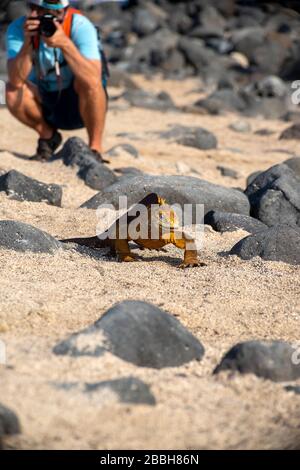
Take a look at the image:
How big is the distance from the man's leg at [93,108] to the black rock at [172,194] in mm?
1318

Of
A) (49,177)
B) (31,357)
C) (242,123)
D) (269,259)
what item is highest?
(31,357)

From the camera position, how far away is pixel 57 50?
6.27 meters

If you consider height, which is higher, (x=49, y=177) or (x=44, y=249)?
(x=44, y=249)

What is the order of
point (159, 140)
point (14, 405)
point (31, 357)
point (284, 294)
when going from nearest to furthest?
point (14, 405), point (31, 357), point (284, 294), point (159, 140)

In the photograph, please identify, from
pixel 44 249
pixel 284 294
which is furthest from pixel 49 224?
pixel 284 294

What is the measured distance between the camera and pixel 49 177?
5.98 metres

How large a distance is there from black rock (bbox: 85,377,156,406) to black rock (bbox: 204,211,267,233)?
235 centimetres

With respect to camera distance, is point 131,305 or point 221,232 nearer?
point 131,305

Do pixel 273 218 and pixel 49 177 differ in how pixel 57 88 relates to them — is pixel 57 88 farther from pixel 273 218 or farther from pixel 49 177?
pixel 273 218

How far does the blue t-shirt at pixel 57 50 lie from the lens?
6254 millimetres

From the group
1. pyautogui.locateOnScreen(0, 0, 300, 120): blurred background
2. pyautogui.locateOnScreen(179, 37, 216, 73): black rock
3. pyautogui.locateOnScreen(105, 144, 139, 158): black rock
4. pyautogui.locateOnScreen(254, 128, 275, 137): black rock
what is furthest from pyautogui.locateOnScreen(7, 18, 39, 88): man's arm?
pyautogui.locateOnScreen(179, 37, 216, 73): black rock

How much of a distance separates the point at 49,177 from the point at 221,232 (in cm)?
162

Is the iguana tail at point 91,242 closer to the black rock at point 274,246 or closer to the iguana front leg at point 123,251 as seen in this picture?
the iguana front leg at point 123,251

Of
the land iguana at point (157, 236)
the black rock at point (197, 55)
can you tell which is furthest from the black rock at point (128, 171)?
the black rock at point (197, 55)
